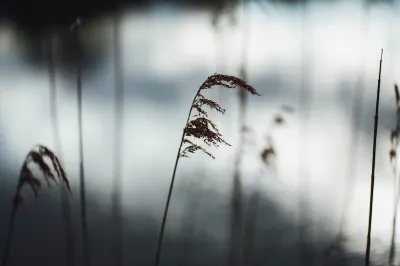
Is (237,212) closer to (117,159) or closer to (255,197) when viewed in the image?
(255,197)

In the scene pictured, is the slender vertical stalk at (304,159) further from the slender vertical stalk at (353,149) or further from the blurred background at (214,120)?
the slender vertical stalk at (353,149)

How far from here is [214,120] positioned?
17.6 feet

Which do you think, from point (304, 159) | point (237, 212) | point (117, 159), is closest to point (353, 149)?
point (304, 159)

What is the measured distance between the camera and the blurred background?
12.7ft

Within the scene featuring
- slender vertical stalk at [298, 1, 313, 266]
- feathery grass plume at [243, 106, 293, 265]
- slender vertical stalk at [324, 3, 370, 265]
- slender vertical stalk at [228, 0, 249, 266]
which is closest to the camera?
feathery grass plume at [243, 106, 293, 265]

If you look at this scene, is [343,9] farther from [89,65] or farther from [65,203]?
[65,203]

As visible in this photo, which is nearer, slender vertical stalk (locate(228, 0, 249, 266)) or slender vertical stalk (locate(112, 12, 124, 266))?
slender vertical stalk (locate(228, 0, 249, 266))

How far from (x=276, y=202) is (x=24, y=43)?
172 inches

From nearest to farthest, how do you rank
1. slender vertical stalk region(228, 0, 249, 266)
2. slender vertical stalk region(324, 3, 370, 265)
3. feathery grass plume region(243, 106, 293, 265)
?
feathery grass plume region(243, 106, 293, 265)
slender vertical stalk region(228, 0, 249, 266)
slender vertical stalk region(324, 3, 370, 265)

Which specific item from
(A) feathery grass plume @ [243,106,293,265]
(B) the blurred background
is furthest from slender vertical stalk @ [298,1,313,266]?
(A) feathery grass plume @ [243,106,293,265]

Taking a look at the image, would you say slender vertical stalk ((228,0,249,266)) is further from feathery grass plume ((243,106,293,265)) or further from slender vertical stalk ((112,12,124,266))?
slender vertical stalk ((112,12,124,266))

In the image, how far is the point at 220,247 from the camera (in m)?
3.77

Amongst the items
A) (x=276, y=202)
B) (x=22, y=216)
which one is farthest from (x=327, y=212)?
(x=22, y=216)

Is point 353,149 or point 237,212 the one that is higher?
point 353,149
